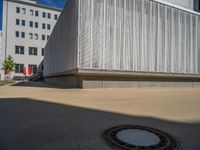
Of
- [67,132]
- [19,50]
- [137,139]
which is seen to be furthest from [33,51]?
[137,139]

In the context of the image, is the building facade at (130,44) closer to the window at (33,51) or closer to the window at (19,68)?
the window at (19,68)

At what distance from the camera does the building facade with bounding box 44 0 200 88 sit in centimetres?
1312

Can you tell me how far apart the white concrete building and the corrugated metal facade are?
3603 centimetres

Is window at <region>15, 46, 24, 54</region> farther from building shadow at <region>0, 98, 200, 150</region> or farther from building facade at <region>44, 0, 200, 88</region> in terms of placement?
building shadow at <region>0, 98, 200, 150</region>

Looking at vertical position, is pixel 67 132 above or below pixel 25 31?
below

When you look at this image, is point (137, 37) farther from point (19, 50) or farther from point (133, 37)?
point (19, 50)

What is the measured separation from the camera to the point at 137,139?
2.55 meters

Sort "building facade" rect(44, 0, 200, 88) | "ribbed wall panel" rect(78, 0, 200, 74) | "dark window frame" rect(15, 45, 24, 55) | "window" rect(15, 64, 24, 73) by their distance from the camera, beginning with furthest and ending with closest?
"dark window frame" rect(15, 45, 24, 55) < "window" rect(15, 64, 24, 73) < "ribbed wall panel" rect(78, 0, 200, 74) < "building facade" rect(44, 0, 200, 88)

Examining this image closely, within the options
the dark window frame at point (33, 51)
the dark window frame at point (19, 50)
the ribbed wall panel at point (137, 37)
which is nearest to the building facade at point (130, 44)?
the ribbed wall panel at point (137, 37)

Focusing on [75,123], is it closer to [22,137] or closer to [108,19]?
[22,137]

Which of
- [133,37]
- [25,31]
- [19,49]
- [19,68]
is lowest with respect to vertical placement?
[19,68]

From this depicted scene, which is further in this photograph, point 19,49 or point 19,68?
point 19,49

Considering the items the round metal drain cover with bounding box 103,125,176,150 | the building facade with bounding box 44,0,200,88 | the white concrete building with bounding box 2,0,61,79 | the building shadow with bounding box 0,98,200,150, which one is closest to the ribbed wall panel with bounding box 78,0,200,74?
the building facade with bounding box 44,0,200,88

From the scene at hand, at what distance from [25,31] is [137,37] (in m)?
41.6
